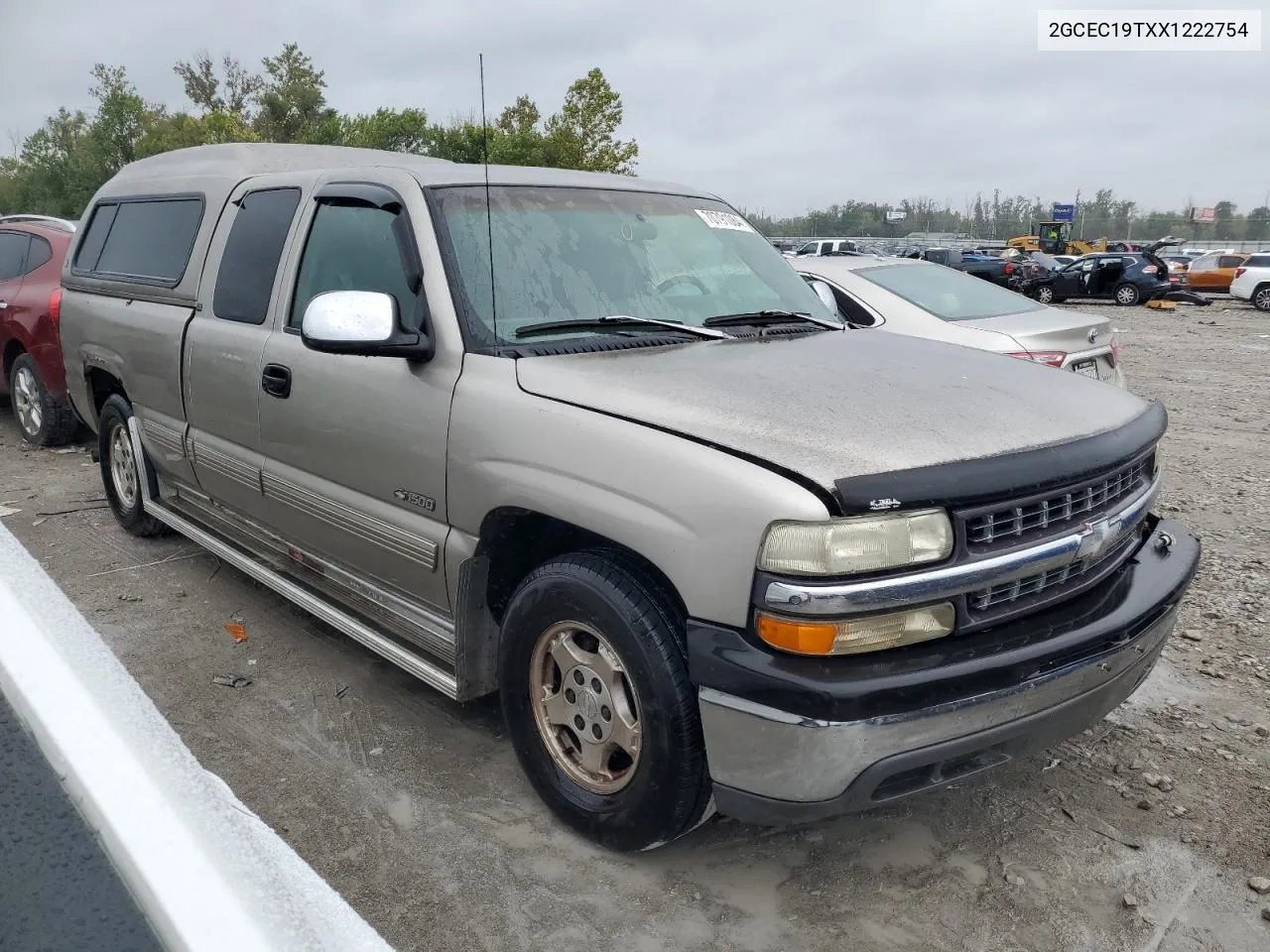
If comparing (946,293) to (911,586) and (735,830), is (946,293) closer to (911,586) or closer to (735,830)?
(735,830)

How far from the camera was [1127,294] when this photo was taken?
86.4ft

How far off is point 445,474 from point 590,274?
0.84 meters

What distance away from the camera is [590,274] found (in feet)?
10.9

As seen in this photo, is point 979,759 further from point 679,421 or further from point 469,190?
point 469,190

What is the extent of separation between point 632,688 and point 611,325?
1.19m

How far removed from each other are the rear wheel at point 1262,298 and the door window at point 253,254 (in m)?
26.1

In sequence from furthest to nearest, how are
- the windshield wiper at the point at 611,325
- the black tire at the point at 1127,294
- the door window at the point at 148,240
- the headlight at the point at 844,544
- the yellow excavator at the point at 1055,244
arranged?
1. the yellow excavator at the point at 1055,244
2. the black tire at the point at 1127,294
3. the door window at the point at 148,240
4. the windshield wiper at the point at 611,325
5. the headlight at the point at 844,544

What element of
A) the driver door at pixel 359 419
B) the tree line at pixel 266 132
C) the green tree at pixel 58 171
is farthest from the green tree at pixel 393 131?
the driver door at pixel 359 419

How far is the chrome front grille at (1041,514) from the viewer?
233 centimetres

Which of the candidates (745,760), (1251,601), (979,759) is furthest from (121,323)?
(1251,601)

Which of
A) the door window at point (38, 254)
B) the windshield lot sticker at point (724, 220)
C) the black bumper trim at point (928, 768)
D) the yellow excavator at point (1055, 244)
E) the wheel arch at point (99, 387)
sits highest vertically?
the yellow excavator at point (1055, 244)

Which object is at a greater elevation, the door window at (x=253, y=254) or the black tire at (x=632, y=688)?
the door window at (x=253, y=254)

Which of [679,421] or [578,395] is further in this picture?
[578,395]

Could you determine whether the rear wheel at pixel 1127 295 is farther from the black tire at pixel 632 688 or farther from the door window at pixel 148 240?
the black tire at pixel 632 688
